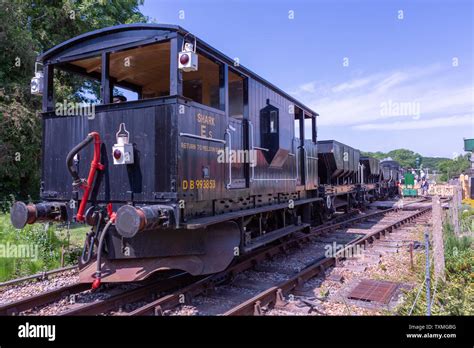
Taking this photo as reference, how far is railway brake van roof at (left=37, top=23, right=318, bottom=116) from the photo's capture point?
16.1 ft

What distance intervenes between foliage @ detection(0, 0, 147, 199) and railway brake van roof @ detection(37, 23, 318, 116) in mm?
9086

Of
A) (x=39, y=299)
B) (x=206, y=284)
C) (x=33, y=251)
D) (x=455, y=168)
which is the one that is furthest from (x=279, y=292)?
(x=455, y=168)

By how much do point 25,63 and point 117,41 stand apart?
1219 cm

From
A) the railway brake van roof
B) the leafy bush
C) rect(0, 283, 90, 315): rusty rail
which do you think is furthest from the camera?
the leafy bush

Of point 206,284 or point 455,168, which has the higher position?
point 455,168

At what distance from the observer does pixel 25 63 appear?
15000 mm

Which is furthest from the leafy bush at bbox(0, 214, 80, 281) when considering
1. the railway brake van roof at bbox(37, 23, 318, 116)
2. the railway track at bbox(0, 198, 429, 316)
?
the railway brake van roof at bbox(37, 23, 318, 116)

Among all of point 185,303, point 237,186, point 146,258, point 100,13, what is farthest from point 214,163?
point 100,13

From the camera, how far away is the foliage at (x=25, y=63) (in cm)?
1375

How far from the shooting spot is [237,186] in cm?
618

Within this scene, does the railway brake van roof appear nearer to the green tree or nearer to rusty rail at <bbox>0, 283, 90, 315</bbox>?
rusty rail at <bbox>0, 283, 90, 315</bbox>

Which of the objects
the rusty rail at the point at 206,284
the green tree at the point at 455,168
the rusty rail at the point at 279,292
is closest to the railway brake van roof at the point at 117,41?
the rusty rail at the point at 206,284

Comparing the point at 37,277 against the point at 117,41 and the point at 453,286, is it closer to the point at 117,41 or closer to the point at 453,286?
the point at 117,41
